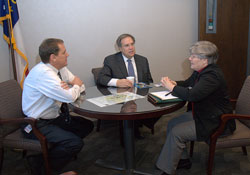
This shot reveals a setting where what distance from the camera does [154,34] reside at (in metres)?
3.97

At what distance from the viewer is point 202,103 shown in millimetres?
1968

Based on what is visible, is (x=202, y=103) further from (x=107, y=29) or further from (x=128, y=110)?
(x=107, y=29)

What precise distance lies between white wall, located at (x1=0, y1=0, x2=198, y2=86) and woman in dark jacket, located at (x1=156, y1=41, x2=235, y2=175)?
6.15 feet

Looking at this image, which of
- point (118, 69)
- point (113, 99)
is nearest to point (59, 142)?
point (113, 99)

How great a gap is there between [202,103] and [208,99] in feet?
0.19

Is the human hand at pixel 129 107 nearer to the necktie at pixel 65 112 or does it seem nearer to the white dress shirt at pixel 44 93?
the white dress shirt at pixel 44 93

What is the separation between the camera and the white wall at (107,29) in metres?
3.27

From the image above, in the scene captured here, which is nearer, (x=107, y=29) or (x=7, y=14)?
(x=7, y=14)

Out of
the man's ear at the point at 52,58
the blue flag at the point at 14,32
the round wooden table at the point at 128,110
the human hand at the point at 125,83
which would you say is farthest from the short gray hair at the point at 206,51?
the blue flag at the point at 14,32

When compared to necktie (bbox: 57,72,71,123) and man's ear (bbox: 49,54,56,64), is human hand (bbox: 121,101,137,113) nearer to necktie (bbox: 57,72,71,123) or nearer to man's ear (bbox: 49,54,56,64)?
→ necktie (bbox: 57,72,71,123)

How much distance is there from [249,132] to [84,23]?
256cm

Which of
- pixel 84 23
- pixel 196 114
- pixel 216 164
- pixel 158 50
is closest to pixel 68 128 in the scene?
pixel 196 114

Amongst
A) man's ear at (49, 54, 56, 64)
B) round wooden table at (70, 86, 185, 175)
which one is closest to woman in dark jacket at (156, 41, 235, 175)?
round wooden table at (70, 86, 185, 175)

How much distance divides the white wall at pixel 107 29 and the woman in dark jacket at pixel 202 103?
187 cm
